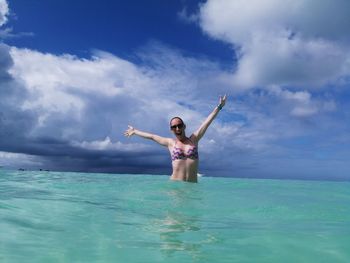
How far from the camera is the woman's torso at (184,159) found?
1145 centimetres

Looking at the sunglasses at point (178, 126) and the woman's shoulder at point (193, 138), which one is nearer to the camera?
the sunglasses at point (178, 126)

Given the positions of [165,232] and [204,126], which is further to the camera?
[204,126]

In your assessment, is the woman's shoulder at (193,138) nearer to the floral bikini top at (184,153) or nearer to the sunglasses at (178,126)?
the floral bikini top at (184,153)

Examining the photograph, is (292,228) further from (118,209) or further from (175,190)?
(175,190)

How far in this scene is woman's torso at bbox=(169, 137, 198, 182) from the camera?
1145 cm

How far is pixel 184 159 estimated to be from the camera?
1151 centimetres

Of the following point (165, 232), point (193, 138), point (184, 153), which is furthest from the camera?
point (193, 138)

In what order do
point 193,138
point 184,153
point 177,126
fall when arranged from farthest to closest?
point 193,138 < point 184,153 < point 177,126

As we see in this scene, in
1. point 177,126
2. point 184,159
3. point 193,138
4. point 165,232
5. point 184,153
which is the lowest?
point 165,232

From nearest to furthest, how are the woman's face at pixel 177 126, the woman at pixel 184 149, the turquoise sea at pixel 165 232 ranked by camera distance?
1. the turquoise sea at pixel 165 232
2. the woman's face at pixel 177 126
3. the woman at pixel 184 149

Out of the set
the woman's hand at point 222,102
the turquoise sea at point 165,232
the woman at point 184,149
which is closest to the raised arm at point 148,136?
the woman at point 184,149

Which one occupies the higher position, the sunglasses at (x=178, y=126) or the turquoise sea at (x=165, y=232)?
the sunglasses at (x=178, y=126)

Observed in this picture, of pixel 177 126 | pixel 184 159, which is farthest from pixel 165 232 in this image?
pixel 184 159

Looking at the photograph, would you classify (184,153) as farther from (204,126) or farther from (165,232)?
(165,232)
